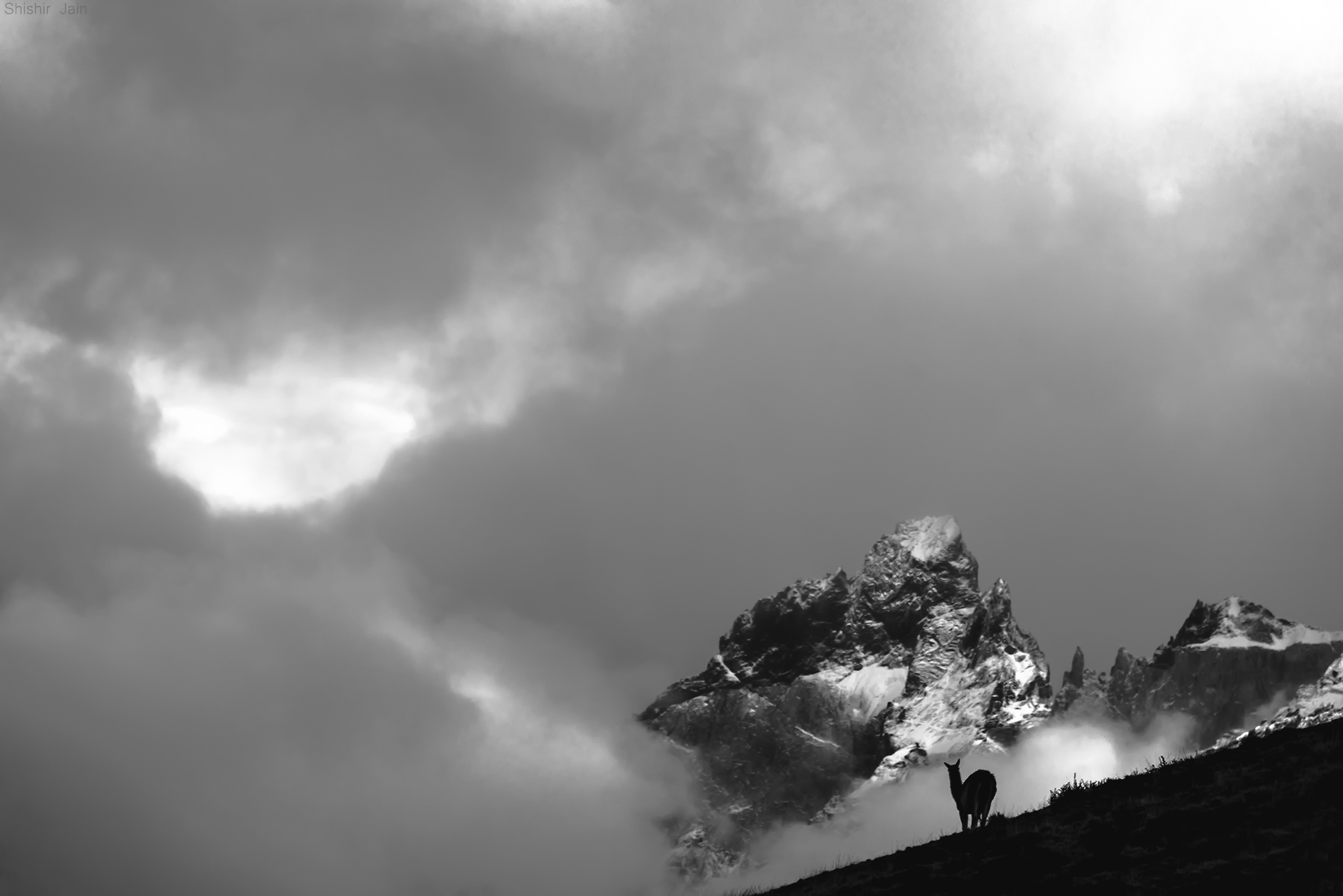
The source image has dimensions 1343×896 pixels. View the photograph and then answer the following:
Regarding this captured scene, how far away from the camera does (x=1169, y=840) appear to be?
35.3m

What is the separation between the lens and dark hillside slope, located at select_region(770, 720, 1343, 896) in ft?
104

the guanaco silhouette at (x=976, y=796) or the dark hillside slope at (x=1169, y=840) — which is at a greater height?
the guanaco silhouette at (x=976, y=796)

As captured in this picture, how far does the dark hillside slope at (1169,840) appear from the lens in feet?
104

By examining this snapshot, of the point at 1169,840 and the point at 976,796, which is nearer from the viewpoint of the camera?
the point at 1169,840

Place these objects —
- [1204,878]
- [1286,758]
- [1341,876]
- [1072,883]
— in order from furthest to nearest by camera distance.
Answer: [1286,758] → [1072,883] → [1204,878] → [1341,876]

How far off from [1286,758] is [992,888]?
9578 mm

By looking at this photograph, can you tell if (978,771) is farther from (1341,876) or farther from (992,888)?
(1341,876)

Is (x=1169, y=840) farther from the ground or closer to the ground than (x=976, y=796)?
closer to the ground

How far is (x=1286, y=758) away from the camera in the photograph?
40.0 m

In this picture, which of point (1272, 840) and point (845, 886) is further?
point (845, 886)

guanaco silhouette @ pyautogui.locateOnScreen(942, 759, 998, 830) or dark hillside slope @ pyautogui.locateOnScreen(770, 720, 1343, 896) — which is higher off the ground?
guanaco silhouette @ pyautogui.locateOnScreen(942, 759, 998, 830)

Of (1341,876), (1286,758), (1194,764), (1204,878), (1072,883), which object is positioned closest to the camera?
(1341,876)

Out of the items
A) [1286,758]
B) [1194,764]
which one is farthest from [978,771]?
[1286,758]

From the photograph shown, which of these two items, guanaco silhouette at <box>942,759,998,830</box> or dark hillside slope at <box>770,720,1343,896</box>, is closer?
dark hillside slope at <box>770,720,1343,896</box>
